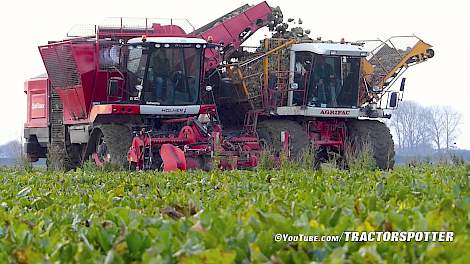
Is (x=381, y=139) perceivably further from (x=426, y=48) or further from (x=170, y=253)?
(x=170, y=253)

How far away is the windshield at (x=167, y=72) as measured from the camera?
22.0 metres

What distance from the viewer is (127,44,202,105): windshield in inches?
868

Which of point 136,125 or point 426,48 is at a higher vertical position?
point 426,48

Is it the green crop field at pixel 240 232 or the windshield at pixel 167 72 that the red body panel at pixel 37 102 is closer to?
the windshield at pixel 167 72

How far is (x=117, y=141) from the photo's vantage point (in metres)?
21.5

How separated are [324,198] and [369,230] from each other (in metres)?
1.84

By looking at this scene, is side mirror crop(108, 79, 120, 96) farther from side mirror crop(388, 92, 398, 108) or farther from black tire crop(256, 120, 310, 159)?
side mirror crop(388, 92, 398, 108)

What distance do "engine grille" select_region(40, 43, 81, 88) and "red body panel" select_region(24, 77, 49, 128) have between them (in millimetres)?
2288

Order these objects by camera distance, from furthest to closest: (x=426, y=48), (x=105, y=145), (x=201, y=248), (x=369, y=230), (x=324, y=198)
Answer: (x=426, y=48) → (x=105, y=145) → (x=324, y=198) → (x=369, y=230) → (x=201, y=248)

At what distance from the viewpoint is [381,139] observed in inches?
915

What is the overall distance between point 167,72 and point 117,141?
7.09 ft

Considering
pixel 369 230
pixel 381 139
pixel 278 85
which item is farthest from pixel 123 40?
pixel 369 230

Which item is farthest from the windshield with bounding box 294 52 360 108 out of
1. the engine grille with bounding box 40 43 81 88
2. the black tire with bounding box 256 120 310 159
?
the engine grille with bounding box 40 43 81 88

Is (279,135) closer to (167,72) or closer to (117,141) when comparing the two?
(167,72)
